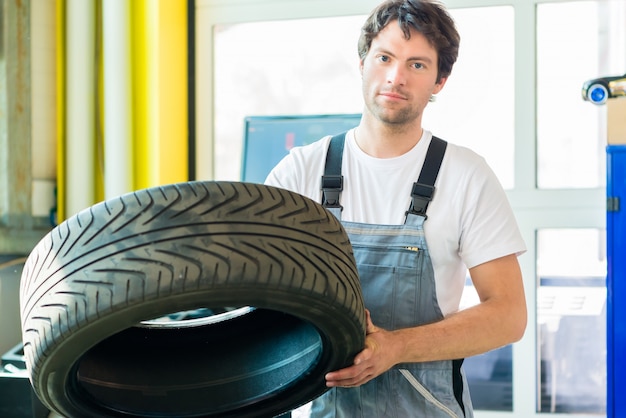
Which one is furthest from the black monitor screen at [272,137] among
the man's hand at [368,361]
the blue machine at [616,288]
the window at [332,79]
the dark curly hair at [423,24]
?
the man's hand at [368,361]

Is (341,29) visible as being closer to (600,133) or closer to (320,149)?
(600,133)

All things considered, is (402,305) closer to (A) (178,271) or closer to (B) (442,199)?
(B) (442,199)

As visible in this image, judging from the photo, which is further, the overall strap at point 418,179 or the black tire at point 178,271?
the overall strap at point 418,179

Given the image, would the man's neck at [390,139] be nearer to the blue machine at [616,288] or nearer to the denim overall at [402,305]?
the denim overall at [402,305]

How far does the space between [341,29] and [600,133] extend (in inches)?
49.3

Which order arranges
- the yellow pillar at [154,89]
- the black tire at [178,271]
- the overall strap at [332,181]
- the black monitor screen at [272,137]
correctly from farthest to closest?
the yellow pillar at [154,89] < the black monitor screen at [272,137] < the overall strap at [332,181] < the black tire at [178,271]

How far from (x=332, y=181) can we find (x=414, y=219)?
0.19m

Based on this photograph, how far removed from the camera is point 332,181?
1.55 m

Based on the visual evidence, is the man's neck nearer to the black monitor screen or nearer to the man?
the man

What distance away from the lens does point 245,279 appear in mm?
944

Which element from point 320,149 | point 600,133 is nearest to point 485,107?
point 600,133

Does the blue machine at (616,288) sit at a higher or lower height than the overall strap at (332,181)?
lower

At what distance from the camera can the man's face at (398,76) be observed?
4.97 ft

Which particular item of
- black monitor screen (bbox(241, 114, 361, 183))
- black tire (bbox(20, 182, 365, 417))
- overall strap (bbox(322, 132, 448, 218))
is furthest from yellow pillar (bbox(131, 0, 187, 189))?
black tire (bbox(20, 182, 365, 417))
